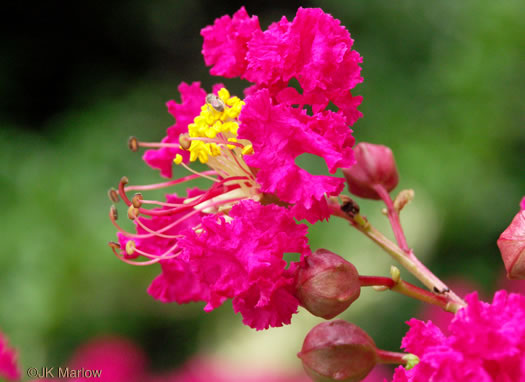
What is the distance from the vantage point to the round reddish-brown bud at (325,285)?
755 mm

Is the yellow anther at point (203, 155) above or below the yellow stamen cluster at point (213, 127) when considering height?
below

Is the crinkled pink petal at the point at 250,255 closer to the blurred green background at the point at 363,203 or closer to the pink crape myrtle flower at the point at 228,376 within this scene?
the pink crape myrtle flower at the point at 228,376

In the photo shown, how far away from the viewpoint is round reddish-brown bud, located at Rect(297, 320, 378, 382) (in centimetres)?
79

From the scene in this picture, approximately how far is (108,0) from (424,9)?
160cm

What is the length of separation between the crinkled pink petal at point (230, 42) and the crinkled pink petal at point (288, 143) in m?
0.14

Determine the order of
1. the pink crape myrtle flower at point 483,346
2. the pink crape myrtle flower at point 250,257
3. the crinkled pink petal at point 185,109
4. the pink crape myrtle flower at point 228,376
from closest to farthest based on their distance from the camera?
the pink crape myrtle flower at point 483,346
the pink crape myrtle flower at point 250,257
the crinkled pink petal at point 185,109
the pink crape myrtle flower at point 228,376

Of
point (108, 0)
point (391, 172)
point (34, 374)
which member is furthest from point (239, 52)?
point (108, 0)

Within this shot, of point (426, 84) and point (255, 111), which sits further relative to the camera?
point (426, 84)

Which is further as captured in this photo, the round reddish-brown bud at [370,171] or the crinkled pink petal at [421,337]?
the round reddish-brown bud at [370,171]

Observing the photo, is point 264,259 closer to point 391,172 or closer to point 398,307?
point 391,172

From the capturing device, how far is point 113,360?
5.53ft

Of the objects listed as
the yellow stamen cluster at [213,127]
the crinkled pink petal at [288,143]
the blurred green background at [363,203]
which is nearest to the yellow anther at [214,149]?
the yellow stamen cluster at [213,127]

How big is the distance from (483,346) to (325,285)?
19 cm

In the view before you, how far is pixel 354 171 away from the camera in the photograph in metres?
0.94
